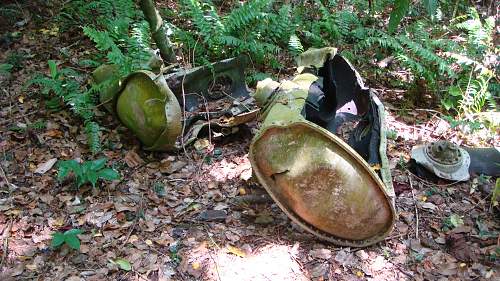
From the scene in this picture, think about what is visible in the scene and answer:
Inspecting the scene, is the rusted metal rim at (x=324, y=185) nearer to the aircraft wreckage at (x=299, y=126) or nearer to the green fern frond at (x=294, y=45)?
the aircraft wreckage at (x=299, y=126)

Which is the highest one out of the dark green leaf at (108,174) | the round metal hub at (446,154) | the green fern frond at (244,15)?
the green fern frond at (244,15)

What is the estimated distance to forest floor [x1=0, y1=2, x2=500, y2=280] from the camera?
3.24 metres

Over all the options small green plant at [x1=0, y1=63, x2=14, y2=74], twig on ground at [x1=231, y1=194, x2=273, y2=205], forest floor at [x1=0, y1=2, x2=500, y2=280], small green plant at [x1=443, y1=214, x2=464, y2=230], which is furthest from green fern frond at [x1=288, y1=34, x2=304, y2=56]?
small green plant at [x1=0, y1=63, x2=14, y2=74]

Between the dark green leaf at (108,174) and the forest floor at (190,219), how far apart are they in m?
0.20

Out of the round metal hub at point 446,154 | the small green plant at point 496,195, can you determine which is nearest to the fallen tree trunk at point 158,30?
the round metal hub at point 446,154

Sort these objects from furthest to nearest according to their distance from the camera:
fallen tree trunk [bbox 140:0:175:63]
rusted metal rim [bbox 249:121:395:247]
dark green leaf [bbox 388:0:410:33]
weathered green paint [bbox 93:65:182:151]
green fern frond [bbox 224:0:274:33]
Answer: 1. green fern frond [bbox 224:0:274:33]
2. fallen tree trunk [bbox 140:0:175:63]
3. weathered green paint [bbox 93:65:182:151]
4. rusted metal rim [bbox 249:121:395:247]
5. dark green leaf [bbox 388:0:410:33]

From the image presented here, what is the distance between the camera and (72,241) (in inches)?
126

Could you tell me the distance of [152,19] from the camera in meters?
4.84

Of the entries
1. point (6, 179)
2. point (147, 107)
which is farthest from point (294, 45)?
point (6, 179)

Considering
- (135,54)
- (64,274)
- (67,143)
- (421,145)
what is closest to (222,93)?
(135,54)

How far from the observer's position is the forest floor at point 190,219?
128 inches

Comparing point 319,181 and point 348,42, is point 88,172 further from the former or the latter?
point 348,42

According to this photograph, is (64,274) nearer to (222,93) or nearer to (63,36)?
(222,93)

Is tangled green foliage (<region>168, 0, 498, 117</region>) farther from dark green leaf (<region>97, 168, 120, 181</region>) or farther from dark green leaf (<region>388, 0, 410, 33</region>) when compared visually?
dark green leaf (<region>388, 0, 410, 33</region>)
